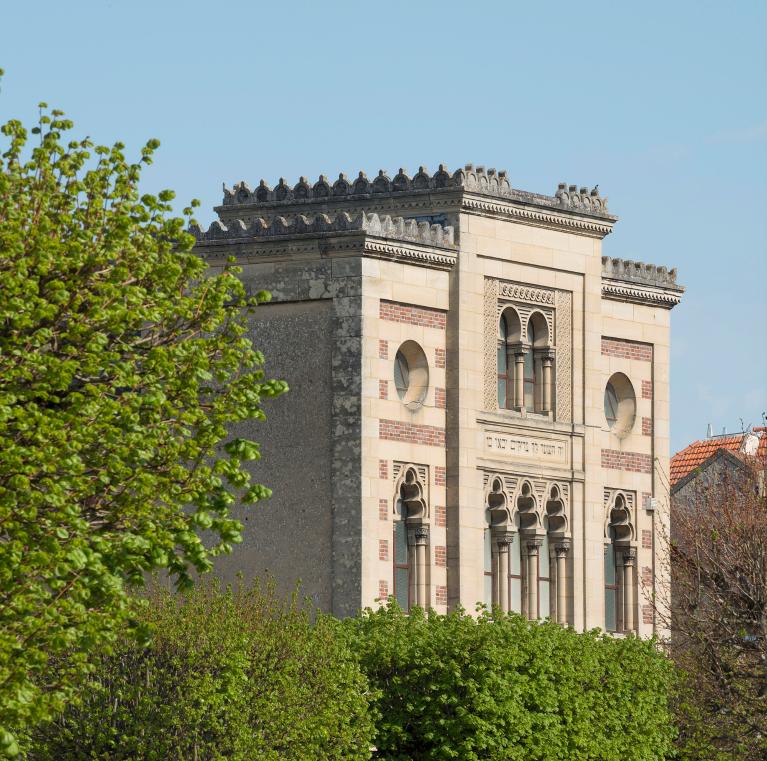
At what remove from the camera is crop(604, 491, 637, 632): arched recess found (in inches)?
2046

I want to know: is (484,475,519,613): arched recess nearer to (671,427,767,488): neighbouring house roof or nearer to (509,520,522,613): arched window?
(509,520,522,613): arched window

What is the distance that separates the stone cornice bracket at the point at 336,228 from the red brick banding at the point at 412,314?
128cm

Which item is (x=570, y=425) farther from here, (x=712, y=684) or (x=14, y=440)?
(x=14, y=440)

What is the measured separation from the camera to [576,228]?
50719 mm

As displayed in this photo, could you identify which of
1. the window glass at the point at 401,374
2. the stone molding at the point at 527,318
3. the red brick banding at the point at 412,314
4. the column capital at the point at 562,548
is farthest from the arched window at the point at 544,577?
the red brick banding at the point at 412,314

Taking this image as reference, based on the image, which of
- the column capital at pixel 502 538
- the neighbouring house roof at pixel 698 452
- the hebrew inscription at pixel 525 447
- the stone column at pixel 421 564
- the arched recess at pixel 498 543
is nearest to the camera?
the stone column at pixel 421 564

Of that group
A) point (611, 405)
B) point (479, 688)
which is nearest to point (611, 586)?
point (611, 405)

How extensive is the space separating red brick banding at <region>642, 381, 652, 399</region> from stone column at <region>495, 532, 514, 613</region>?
6055 millimetres

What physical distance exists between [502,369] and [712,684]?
322 inches

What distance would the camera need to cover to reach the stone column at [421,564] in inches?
1834

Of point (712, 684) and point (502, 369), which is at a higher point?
point (502, 369)

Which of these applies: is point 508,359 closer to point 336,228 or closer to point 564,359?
point 564,359

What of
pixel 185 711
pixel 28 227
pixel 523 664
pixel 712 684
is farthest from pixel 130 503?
pixel 712 684

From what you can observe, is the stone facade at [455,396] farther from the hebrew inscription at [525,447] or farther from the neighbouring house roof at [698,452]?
the neighbouring house roof at [698,452]
